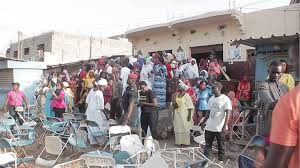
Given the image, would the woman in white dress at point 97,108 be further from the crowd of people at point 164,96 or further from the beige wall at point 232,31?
the beige wall at point 232,31

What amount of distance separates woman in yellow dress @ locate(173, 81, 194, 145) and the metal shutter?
44.8 ft

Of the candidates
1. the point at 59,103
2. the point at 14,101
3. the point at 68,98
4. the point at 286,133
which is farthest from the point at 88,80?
the point at 286,133

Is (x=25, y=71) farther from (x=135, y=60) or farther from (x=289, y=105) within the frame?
(x=289, y=105)

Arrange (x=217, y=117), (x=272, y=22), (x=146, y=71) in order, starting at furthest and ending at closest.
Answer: (x=272, y=22) → (x=146, y=71) → (x=217, y=117)

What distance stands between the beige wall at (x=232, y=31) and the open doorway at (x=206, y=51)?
0.20m

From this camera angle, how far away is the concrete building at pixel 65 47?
29.5m

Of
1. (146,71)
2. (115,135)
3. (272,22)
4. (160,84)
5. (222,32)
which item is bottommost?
(115,135)

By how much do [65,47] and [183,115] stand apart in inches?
889

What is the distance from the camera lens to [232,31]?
1551 centimetres

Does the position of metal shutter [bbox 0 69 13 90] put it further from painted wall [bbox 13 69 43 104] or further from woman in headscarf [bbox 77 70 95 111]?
woman in headscarf [bbox 77 70 95 111]

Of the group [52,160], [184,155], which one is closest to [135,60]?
[52,160]

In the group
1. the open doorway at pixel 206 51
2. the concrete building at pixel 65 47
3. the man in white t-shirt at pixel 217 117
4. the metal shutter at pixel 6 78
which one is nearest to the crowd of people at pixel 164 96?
the man in white t-shirt at pixel 217 117

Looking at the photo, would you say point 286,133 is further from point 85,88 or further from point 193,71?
point 85,88

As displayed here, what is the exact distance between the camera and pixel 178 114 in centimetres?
937
